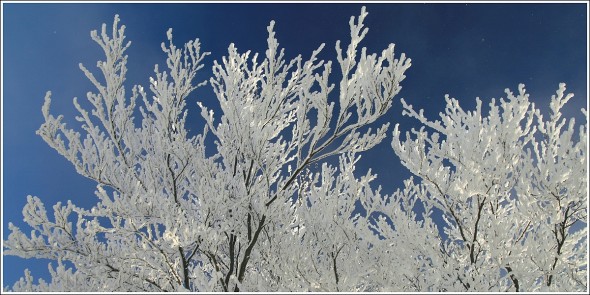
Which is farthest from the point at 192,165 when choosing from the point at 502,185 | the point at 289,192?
the point at 502,185

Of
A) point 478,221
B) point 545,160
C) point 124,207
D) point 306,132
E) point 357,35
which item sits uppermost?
point 357,35

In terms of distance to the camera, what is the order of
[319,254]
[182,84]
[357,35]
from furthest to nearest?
[319,254] < [182,84] < [357,35]

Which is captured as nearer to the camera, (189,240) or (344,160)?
(189,240)

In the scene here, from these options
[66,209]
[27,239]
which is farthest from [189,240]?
[27,239]

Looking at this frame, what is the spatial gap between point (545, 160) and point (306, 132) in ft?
9.60

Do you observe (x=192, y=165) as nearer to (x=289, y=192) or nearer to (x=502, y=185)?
(x=289, y=192)

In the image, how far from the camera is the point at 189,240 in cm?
492

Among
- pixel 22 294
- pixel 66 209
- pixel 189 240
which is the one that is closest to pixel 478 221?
pixel 189 240

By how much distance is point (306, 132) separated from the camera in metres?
5.44

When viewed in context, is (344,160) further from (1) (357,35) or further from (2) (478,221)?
(1) (357,35)

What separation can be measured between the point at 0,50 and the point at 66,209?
2186 millimetres

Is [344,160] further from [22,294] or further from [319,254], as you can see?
[22,294]

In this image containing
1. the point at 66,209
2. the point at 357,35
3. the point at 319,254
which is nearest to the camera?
the point at 357,35

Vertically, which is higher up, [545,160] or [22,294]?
[545,160]
